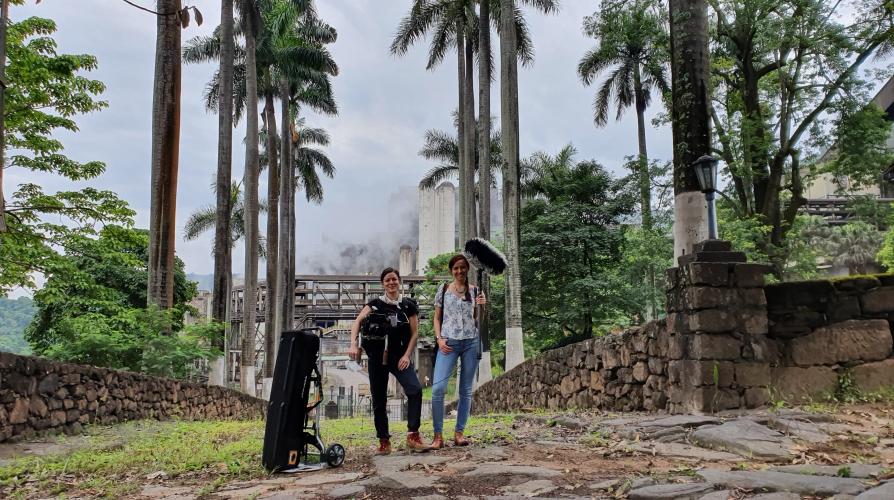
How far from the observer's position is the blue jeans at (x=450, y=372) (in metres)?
5.30

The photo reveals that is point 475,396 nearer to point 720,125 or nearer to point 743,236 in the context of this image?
point 743,236

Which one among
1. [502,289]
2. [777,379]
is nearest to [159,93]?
[777,379]

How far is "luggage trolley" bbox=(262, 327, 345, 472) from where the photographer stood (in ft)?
15.0

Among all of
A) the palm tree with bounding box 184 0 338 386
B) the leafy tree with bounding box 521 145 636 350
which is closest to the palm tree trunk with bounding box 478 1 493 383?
the leafy tree with bounding box 521 145 636 350

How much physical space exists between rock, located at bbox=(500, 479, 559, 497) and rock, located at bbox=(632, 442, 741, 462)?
1253 millimetres

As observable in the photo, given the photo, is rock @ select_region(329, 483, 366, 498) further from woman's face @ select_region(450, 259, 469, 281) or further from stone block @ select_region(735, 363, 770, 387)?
stone block @ select_region(735, 363, 770, 387)

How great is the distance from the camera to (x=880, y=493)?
112 inches

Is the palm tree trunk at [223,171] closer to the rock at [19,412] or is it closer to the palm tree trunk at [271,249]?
the palm tree trunk at [271,249]

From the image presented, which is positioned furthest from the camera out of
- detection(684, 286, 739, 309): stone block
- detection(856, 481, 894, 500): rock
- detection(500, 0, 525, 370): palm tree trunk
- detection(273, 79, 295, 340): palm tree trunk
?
detection(273, 79, 295, 340): palm tree trunk

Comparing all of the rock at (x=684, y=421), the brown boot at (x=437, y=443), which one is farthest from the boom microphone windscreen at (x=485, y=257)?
the rock at (x=684, y=421)

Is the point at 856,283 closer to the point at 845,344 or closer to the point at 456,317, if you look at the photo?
the point at 845,344

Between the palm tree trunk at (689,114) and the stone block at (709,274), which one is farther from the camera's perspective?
the palm tree trunk at (689,114)

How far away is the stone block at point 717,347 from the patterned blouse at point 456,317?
2.48 meters

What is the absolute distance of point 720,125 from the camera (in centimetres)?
1828
